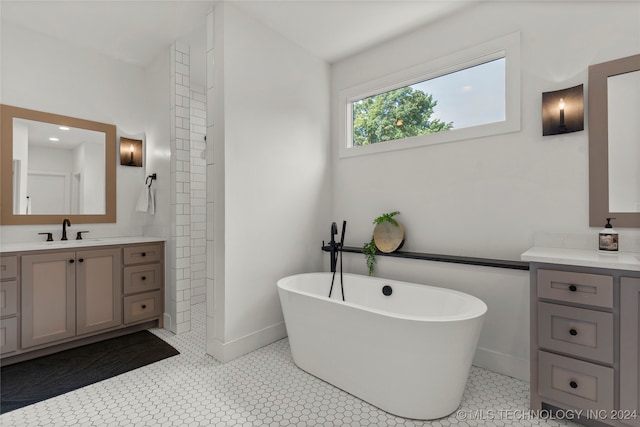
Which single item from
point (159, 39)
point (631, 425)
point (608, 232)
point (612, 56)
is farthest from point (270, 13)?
point (631, 425)

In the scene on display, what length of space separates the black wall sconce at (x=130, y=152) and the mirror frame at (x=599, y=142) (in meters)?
4.04

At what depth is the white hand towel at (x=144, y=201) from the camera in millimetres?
3180

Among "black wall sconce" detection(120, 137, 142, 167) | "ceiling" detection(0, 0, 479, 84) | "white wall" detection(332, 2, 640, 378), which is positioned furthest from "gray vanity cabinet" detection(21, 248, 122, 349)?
"white wall" detection(332, 2, 640, 378)

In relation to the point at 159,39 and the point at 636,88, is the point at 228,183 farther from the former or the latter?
the point at 636,88

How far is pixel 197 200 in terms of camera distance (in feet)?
12.5

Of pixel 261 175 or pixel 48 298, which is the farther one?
pixel 261 175

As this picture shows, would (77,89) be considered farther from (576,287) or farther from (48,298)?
(576,287)

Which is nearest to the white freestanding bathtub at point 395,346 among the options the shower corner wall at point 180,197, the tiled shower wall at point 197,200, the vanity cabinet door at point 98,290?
the shower corner wall at point 180,197

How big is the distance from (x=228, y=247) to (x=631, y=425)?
2558mm

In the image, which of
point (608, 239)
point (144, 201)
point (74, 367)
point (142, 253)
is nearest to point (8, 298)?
point (74, 367)

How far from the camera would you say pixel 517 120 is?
7.25 ft

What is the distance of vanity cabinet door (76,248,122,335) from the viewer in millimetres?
2602

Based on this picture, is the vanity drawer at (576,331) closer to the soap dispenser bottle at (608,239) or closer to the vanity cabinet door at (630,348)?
the vanity cabinet door at (630,348)

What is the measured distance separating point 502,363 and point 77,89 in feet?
14.8
